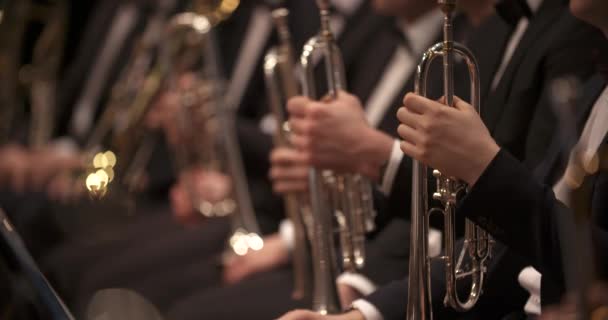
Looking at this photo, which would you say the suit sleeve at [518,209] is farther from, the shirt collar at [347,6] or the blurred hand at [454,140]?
the shirt collar at [347,6]

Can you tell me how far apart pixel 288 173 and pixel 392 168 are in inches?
11.9

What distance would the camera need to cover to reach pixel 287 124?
168cm

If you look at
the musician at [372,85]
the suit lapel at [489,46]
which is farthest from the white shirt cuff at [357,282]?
the suit lapel at [489,46]

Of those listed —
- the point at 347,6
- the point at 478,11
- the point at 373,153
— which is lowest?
the point at 373,153

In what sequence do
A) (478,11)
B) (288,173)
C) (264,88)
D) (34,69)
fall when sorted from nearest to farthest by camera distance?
(478,11) < (288,173) < (264,88) < (34,69)

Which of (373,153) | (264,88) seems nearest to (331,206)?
(373,153)

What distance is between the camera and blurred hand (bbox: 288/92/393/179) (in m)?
1.33

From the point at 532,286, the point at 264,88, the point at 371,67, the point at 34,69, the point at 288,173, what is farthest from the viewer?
the point at 34,69

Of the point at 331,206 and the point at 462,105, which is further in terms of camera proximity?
the point at 331,206

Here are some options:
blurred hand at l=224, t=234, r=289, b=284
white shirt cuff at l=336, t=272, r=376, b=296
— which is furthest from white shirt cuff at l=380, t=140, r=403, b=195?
blurred hand at l=224, t=234, r=289, b=284

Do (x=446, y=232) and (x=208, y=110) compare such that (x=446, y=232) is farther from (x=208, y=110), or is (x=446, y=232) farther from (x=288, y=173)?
(x=208, y=110)

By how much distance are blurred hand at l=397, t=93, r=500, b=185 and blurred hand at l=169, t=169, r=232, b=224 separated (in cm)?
131

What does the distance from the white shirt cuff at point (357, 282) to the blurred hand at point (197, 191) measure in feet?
2.96

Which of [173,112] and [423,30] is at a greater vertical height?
[173,112]
